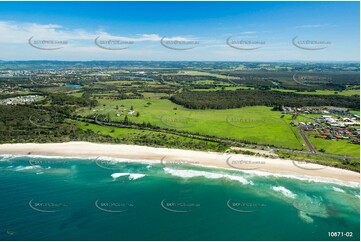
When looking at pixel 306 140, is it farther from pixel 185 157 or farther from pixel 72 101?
pixel 72 101

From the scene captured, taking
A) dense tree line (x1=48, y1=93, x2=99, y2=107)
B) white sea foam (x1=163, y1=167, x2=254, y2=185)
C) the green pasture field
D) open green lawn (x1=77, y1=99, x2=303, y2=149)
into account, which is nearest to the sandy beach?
white sea foam (x1=163, y1=167, x2=254, y2=185)

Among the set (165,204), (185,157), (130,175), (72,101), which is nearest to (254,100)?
(185,157)

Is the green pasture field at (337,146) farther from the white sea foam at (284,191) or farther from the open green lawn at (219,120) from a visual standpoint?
the white sea foam at (284,191)

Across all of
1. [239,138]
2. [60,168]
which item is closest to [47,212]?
[60,168]

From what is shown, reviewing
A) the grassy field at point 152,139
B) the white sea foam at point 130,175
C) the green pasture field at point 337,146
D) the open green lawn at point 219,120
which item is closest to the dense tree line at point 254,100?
the open green lawn at point 219,120

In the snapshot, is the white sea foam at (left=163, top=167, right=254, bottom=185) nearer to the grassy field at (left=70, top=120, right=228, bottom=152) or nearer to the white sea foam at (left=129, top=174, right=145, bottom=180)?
the white sea foam at (left=129, top=174, right=145, bottom=180)

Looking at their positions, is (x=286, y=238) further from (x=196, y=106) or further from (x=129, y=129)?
(x=196, y=106)
